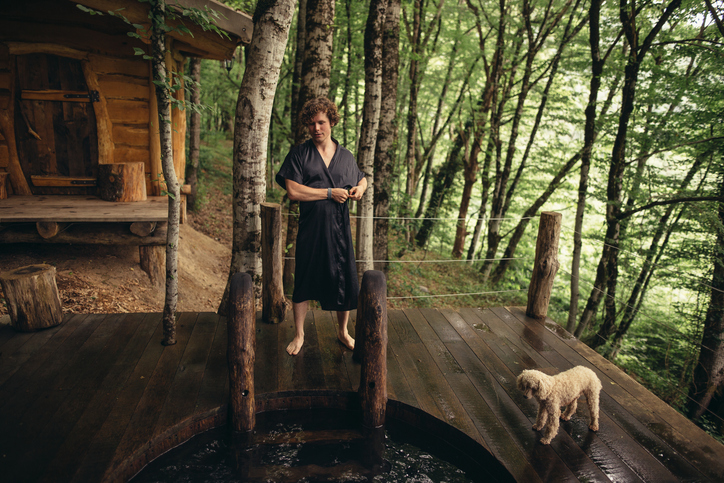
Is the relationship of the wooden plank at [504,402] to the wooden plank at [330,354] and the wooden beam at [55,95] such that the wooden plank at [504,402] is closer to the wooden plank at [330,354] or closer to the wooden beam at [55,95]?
the wooden plank at [330,354]

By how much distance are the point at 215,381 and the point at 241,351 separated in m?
0.57

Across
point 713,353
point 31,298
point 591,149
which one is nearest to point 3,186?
point 31,298

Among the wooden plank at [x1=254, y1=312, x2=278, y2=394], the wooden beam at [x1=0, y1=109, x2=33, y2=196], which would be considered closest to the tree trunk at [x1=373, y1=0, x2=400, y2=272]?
the wooden plank at [x1=254, y1=312, x2=278, y2=394]

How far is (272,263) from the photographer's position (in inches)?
141

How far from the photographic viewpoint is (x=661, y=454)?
7.97ft

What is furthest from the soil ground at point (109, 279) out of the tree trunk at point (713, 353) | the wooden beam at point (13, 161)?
the tree trunk at point (713, 353)

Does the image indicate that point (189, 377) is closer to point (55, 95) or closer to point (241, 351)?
point (241, 351)

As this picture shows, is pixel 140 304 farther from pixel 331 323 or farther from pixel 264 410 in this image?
pixel 264 410

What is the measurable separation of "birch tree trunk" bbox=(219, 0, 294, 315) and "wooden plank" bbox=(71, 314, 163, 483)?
0.72 metres

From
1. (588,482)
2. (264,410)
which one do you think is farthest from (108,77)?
(588,482)

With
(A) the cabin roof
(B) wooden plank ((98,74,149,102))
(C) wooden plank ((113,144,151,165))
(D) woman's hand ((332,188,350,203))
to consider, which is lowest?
(D) woman's hand ((332,188,350,203))

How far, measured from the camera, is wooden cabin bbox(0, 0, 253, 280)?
483 cm

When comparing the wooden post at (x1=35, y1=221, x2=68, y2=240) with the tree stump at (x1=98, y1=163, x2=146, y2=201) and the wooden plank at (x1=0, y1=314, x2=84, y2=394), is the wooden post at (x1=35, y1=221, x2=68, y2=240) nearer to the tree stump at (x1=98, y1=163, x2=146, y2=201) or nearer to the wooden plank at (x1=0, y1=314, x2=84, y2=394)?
the tree stump at (x1=98, y1=163, x2=146, y2=201)

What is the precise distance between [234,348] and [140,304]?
10.5ft
